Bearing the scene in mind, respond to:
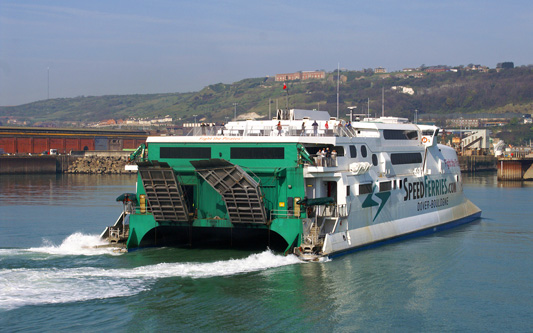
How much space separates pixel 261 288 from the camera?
21297 mm

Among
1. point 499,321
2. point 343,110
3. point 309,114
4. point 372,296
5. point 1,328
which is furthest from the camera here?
point 343,110

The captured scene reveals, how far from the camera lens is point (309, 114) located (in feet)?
102

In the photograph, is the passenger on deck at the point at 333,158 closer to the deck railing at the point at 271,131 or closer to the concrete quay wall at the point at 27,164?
Result: the deck railing at the point at 271,131

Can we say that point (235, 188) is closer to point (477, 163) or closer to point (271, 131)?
point (271, 131)

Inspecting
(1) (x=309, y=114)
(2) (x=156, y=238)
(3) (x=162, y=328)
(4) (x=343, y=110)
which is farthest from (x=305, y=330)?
(4) (x=343, y=110)

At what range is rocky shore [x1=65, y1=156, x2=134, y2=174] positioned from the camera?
86875 mm

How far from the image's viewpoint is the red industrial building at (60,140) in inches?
3899

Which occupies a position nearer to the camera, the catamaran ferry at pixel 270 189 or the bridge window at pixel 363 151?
the catamaran ferry at pixel 270 189

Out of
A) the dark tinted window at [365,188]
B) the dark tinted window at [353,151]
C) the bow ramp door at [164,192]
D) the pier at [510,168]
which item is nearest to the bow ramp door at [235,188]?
the bow ramp door at [164,192]

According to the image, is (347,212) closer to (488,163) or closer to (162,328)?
(162,328)

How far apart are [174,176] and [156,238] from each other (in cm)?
369

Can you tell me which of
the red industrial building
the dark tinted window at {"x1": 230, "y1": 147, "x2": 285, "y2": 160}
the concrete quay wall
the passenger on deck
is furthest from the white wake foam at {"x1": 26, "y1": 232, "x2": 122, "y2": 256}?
the red industrial building

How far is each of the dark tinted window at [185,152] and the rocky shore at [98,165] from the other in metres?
61.1

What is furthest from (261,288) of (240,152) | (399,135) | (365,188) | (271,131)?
(399,135)
